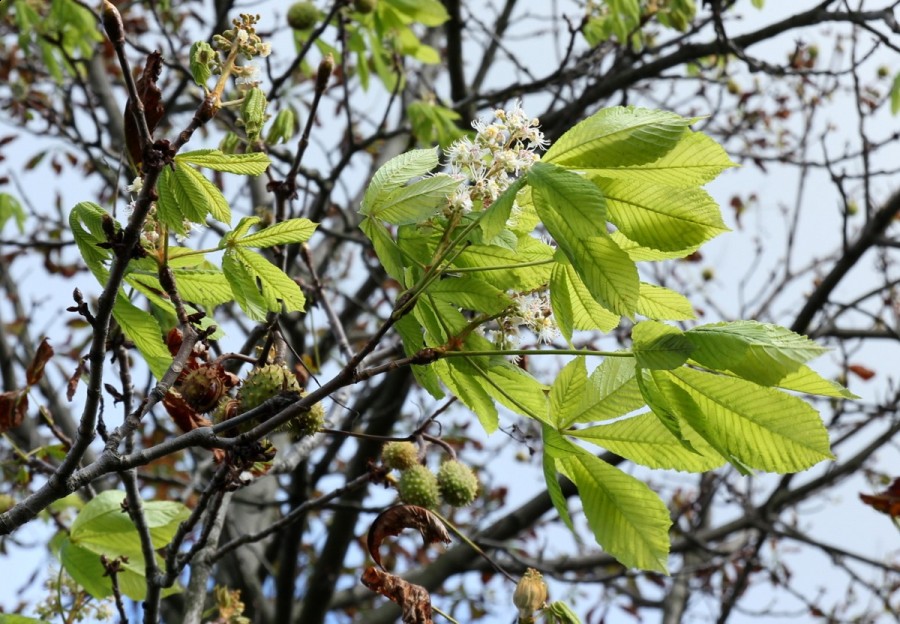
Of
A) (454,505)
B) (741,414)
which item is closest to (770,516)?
(454,505)

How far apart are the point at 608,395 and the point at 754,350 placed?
0.34m

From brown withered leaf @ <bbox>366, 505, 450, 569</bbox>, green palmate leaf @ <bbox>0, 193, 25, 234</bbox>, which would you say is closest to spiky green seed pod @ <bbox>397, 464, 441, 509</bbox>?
brown withered leaf @ <bbox>366, 505, 450, 569</bbox>

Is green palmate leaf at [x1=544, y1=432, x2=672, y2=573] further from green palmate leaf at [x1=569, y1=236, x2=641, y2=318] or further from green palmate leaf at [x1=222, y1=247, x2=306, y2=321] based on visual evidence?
green palmate leaf at [x1=222, y1=247, x2=306, y2=321]

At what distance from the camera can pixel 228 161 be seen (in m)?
1.29

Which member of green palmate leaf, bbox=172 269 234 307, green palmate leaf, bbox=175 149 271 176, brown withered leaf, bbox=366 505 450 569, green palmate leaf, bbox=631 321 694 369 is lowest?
green palmate leaf, bbox=631 321 694 369

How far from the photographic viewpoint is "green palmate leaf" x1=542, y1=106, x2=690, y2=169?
43.3 inches

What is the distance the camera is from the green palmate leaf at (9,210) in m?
4.29

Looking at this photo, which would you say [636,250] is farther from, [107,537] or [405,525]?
[107,537]

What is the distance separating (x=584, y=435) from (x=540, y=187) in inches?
18.8

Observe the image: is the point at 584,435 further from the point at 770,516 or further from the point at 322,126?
the point at 322,126

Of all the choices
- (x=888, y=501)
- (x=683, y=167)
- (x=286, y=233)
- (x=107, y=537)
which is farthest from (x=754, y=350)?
(x=888, y=501)

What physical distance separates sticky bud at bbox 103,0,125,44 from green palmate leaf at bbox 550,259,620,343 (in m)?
0.66

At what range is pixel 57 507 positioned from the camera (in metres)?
3.00

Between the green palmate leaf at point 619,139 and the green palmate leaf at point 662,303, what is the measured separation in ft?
0.93
